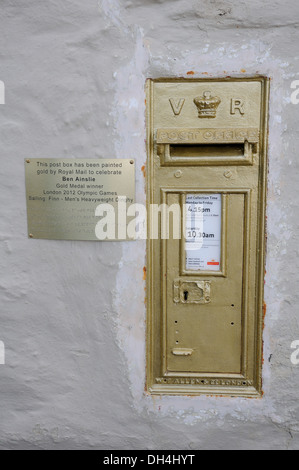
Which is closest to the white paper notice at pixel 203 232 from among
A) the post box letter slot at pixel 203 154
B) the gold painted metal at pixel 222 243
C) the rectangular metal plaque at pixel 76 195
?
the gold painted metal at pixel 222 243

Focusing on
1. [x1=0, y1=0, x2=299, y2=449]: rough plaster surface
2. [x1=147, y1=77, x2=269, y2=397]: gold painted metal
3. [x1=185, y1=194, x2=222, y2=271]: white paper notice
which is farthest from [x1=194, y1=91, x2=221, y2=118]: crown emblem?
[x1=185, y1=194, x2=222, y2=271]: white paper notice

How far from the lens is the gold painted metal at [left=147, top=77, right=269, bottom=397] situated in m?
1.81

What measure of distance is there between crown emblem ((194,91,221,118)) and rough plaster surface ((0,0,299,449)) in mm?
116

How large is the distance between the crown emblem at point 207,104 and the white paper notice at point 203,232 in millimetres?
404

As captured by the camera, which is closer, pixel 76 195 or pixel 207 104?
pixel 207 104

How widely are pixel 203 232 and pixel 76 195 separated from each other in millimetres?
702

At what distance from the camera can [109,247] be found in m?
1.94

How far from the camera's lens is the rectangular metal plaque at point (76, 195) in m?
1.89

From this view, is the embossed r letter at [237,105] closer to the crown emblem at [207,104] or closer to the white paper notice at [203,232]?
the crown emblem at [207,104]

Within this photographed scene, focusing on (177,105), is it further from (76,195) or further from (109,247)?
(109,247)

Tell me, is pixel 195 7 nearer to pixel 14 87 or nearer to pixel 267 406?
pixel 14 87

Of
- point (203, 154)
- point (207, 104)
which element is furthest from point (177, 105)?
point (203, 154)

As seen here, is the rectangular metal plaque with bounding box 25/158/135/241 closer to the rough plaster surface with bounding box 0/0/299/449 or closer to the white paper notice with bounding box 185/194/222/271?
the rough plaster surface with bounding box 0/0/299/449
